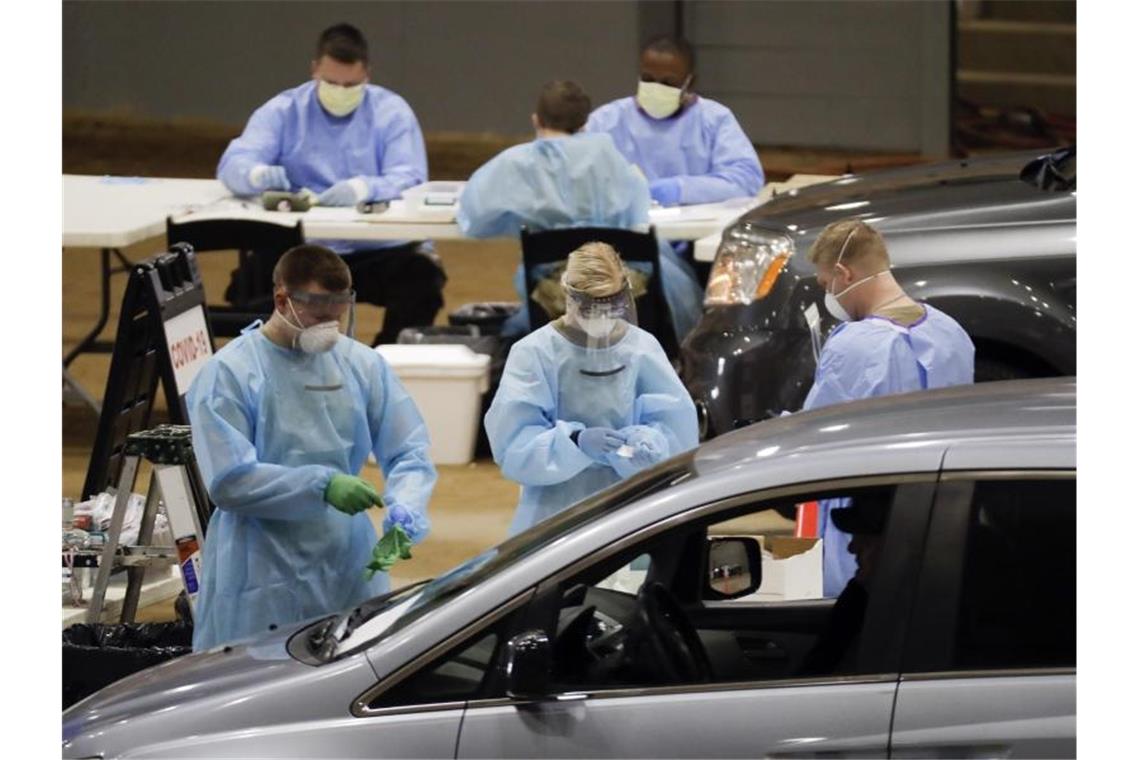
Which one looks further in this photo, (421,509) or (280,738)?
(421,509)

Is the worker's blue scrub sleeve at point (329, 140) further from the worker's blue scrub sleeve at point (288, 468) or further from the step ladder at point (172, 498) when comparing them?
the worker's blue scrub sleeve at point (288, 468)

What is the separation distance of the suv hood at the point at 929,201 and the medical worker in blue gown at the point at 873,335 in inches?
54.2

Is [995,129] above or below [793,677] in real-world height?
above

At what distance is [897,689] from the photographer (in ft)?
13.1

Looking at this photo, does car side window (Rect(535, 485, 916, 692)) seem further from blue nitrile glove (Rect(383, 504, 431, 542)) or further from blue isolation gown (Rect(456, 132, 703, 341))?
blue isolation gown (Rect(456, 132, 703, 341))

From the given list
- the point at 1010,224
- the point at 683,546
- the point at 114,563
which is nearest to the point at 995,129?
the point at 1010,224

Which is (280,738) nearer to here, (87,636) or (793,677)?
(793,677)

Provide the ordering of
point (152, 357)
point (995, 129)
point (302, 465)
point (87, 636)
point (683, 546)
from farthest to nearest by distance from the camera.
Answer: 1. point (995, 129)
2. point (152, 357)
3. point (87, 636)
4. point (302, 465)
5. point (683, 546)

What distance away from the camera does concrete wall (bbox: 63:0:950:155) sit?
698 inches

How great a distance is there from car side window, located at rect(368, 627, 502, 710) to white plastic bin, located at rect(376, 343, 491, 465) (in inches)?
200

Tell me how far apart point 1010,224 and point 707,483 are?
3542mm

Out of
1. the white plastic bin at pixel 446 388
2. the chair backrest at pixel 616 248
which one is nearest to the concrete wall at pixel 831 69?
the chair backrest at pixel 616 248

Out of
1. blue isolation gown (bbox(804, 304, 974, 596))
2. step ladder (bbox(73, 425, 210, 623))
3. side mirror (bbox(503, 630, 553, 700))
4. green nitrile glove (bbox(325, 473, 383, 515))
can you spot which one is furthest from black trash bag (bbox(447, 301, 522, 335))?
side mirror (bbox(503, 630, 553, 700))

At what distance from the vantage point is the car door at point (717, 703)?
400 centimetres
